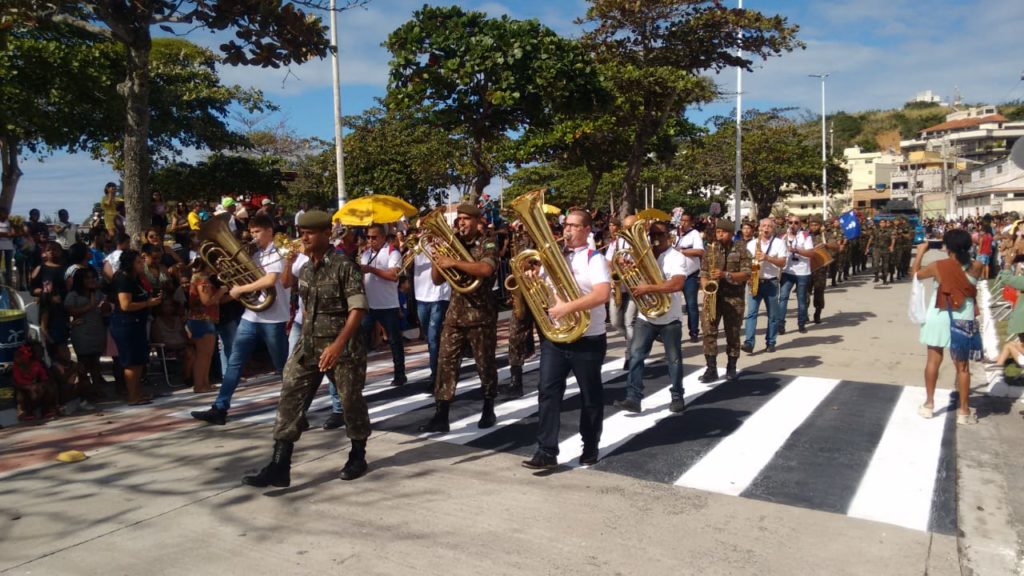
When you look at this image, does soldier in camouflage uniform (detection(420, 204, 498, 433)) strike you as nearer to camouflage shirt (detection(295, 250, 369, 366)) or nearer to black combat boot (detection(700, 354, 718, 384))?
camouflage shirt (detection(295, 250, 369, 366))

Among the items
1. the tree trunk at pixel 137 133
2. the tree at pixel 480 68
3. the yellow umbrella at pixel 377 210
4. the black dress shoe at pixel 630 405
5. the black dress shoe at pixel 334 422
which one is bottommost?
the black dress shoe at pixel 630 405

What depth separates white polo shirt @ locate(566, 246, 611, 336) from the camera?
5.11 m

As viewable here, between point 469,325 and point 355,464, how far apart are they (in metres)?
1.59

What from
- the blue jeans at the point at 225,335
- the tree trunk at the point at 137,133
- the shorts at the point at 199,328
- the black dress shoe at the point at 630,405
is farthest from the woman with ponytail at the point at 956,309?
the tree trunk at the point at 137,133

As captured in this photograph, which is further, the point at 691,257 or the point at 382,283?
the point at 691,257

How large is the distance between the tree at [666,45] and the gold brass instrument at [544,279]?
1172 centimetres

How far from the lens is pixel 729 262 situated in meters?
8.74

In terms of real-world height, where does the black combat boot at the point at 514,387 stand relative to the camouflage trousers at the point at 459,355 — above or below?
below

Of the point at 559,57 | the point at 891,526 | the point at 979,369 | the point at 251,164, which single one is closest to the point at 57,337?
the point at 891,526

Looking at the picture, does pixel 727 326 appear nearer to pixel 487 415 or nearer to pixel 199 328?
pixel 487 415

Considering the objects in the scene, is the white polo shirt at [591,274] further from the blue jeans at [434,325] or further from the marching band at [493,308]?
A: the blue jeans at [434,325]

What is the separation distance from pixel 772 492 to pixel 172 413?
551 cm

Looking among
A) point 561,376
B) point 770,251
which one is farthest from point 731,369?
point 561,376

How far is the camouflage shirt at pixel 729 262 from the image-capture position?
869 cm
